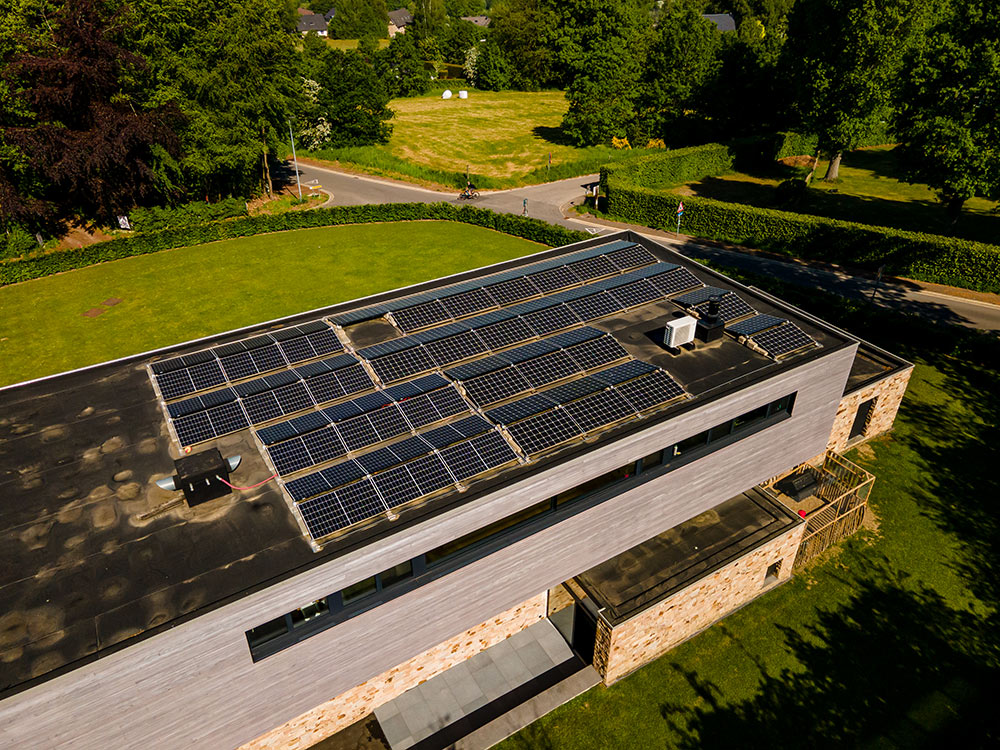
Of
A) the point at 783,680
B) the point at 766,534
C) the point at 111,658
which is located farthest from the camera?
the point at 766,534

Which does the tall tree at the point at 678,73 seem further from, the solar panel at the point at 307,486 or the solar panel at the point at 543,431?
the solar panel at the point at 307,486

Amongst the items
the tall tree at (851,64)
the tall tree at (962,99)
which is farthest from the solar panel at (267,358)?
the tall tree at (851,64)

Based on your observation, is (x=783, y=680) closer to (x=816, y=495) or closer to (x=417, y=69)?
(x=816, y=495)

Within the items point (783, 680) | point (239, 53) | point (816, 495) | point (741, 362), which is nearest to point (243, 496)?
point (741, 362)

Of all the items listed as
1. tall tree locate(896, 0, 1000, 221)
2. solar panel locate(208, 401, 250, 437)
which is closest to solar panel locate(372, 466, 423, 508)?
solar panel locate(208, 401, 250, 437)

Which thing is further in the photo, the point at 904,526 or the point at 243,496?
the point at 904,526

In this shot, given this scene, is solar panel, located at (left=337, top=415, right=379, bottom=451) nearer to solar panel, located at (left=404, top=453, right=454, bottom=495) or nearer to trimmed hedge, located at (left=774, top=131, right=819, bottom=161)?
solar panel, located at (left=404, top=453, right=454, bottom=495)
